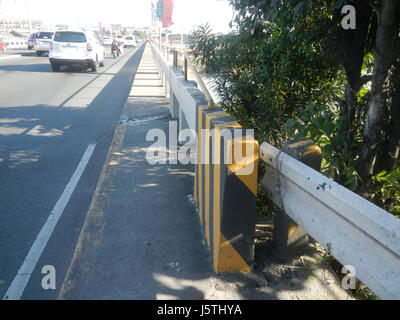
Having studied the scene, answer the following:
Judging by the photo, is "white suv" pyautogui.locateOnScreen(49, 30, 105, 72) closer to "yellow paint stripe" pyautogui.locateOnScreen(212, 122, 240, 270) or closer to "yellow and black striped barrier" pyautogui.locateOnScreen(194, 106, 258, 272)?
"yellow and black striped barrier" pyautogui.locateOnScreen(194, 106, 258, 272)

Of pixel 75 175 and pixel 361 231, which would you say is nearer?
pixel 361 231

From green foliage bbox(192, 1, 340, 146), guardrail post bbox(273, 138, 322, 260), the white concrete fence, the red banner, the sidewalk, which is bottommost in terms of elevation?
the sidewalk

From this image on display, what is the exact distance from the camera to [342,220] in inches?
78.2

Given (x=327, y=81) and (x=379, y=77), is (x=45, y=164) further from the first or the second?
(x=379, y=77)

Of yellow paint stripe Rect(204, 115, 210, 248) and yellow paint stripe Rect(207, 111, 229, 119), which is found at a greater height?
yellow paint stripe Rect(207, 111, 229, 119)

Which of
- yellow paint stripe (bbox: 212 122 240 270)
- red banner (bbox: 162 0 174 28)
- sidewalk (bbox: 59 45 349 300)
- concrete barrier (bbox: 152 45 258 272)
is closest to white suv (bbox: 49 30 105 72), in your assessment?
red banner (bbox: 162 0 174 28)

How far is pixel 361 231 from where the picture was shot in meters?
1.82

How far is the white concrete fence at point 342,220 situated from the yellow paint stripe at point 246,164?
19 centimetres

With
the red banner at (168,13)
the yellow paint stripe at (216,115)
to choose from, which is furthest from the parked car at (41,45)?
the yellow paint stripe at (216,115)

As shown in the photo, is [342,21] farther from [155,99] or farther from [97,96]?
[97,96]

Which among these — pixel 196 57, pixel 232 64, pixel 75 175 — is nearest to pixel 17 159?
pixel 75 175

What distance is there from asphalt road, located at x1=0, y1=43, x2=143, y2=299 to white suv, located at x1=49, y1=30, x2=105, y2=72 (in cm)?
717

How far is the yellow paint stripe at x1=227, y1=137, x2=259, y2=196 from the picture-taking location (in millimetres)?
2535
